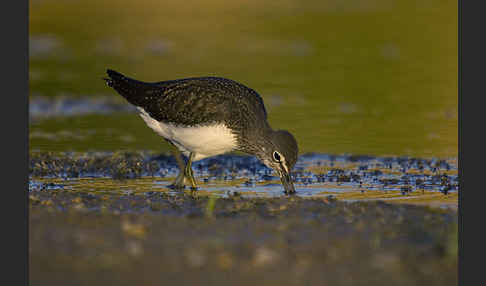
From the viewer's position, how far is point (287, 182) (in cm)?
1027

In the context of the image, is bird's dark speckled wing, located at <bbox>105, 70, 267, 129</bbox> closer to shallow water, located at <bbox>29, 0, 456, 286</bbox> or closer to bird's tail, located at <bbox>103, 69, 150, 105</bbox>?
bird's tail, located at <bbox>103, 69, 150, 105</bbox>

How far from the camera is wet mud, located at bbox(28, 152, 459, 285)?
6246 millimetres

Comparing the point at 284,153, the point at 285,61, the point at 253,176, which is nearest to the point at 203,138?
the point at 284,153

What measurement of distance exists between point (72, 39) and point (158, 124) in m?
13.7

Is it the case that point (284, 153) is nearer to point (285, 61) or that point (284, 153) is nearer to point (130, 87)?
point (130, 87)

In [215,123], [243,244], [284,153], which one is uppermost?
[215,123]

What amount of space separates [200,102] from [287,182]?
5.77ft

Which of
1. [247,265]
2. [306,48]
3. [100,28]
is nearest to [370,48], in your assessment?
[306,48]

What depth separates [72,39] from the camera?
925 inches

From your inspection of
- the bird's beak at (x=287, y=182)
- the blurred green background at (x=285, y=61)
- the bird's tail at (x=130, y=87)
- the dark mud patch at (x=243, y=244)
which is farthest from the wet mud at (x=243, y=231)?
the blurred green background at (x=285, y=61)

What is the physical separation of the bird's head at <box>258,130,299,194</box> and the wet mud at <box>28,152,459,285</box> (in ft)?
0.89

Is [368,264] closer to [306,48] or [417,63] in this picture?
[417,63]

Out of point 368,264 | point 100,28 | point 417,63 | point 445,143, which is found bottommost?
point 368,264

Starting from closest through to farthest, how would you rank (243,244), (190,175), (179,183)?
1. (243,244)
2. (190,175)
3. (179,183)
